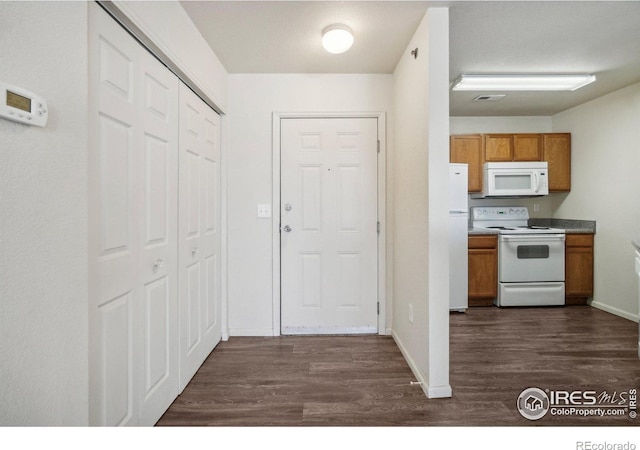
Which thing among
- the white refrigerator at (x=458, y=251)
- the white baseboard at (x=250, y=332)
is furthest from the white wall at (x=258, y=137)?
the white refrigerator at (x=458, y=251)

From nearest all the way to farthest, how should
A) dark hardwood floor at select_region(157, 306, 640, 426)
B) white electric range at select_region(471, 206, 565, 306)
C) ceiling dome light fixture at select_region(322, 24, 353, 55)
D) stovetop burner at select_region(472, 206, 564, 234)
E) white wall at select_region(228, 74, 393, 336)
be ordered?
1. dark hardwood floor at select_region(157, 306, 640, 426)
2. ceiling dome light fixture at select_region(322, 24, 353, 55)
3. white wall at select_region(228, 74, 393, 336)
4. white electric range at select_region(471, 206, 565, 306)
5. stovetop burner at select_region(472, 206, 564, 234)

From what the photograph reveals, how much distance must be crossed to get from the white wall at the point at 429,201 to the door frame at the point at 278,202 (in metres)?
0.59

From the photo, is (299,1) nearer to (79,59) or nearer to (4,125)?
(79,59)

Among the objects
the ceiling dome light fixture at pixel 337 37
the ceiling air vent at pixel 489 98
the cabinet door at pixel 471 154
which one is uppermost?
the ceiling air vent at pixel 489 98

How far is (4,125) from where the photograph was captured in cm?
84

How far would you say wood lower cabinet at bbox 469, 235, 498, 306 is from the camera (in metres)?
3.87

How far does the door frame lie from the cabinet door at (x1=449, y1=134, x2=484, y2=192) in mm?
1614

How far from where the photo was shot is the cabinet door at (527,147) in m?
4.15

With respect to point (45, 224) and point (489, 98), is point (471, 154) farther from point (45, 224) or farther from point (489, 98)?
point (45, 224)

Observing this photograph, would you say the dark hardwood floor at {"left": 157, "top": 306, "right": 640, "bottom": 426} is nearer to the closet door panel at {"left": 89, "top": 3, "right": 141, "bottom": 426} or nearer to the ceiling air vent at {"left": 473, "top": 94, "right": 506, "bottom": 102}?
the closet door panel at {"left": 89, "top": 3, "right": 141, "bottom": 426}

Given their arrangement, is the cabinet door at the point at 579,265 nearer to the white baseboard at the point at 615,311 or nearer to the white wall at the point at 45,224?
the white baseboard at the point at 615,311

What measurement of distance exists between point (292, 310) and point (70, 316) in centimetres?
212

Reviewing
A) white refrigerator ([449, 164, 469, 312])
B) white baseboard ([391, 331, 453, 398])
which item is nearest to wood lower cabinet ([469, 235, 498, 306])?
white refrigerator ([449, 164, 469, 312])
